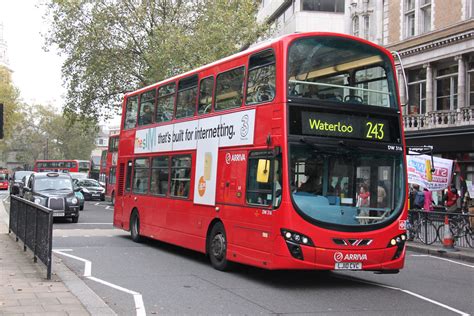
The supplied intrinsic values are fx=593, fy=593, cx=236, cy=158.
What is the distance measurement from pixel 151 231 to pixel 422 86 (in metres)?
18.5

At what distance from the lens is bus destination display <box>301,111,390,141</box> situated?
9367mm

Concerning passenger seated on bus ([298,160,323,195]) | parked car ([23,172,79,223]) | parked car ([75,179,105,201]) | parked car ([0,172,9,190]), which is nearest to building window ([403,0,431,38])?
parked car ([23,172,79,223])

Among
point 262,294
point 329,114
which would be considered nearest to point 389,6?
point 329,114

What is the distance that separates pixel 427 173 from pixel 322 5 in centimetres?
2325

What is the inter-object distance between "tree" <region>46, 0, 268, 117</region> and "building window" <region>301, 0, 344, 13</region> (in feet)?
10.1

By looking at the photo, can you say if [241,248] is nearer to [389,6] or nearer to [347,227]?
[347,227]

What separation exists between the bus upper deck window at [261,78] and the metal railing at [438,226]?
7.86 meters

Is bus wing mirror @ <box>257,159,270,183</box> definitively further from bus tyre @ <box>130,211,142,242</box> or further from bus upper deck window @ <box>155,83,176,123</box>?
bus tyre @ <box>130,211,142,242</box>

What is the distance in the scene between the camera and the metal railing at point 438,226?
50.5ft

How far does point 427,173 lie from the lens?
1719cm

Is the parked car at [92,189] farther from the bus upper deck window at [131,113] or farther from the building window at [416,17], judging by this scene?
the bus upper deck window at [131,113]

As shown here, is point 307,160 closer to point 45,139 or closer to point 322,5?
point 322,5

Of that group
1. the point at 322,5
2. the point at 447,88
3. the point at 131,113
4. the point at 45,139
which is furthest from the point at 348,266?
the point at 45,139

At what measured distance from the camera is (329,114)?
9.51 metres
